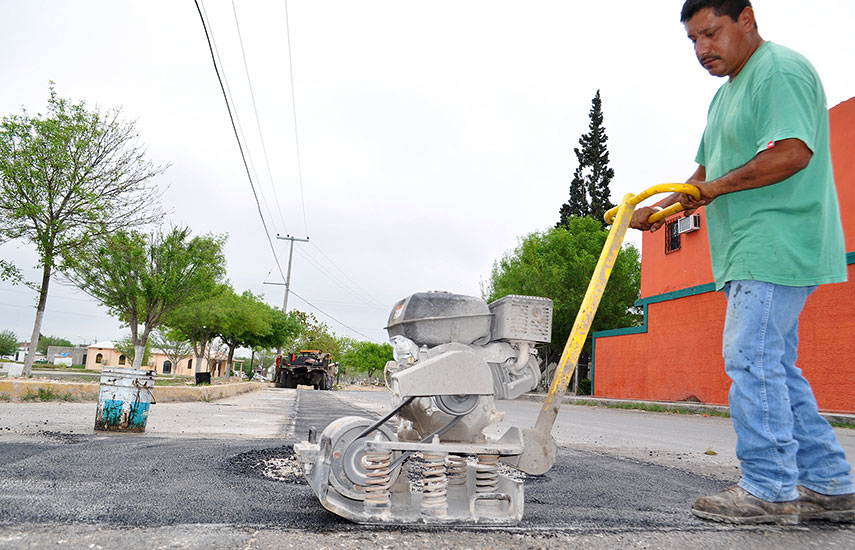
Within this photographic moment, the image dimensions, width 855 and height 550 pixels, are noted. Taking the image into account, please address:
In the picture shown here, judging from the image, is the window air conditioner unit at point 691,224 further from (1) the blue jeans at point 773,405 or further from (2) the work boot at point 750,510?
(2) the work boot at point 750,510

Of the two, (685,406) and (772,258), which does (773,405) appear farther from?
(685,406)

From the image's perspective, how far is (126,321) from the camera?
26.3 meters

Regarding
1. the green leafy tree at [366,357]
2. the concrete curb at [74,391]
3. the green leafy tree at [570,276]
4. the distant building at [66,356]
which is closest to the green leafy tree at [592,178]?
the green leafy tree at [570,276]

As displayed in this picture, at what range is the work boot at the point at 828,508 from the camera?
2375 millimetres

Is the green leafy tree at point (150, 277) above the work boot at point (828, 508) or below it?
above

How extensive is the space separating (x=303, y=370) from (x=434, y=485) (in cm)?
2834

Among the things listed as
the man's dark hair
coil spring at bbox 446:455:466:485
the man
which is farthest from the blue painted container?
the man's dark hair

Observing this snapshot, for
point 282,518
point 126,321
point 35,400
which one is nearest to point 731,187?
point 282,518

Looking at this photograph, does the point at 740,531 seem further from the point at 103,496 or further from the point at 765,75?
the point at 103,496

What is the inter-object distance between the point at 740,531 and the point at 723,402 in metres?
15.1

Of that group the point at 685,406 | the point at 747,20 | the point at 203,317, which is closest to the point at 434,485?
the point at 747,20

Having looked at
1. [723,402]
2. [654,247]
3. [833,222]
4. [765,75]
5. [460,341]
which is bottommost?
[723,402]

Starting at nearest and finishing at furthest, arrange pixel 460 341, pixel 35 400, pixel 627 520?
pixel 627 520 < pixel 460 341 < pixel 35 400

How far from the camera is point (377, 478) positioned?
2.16 meters
